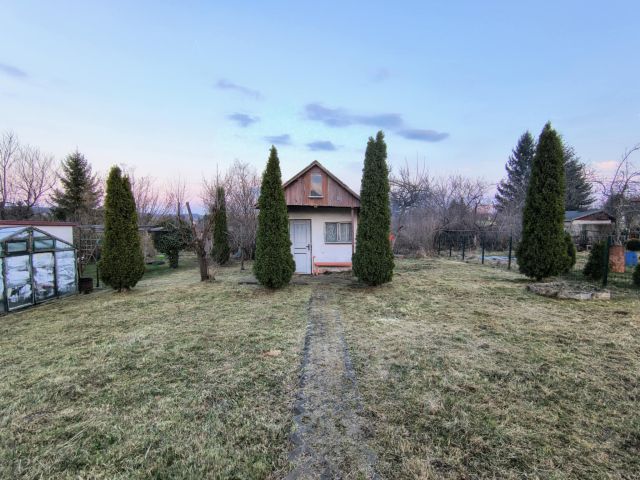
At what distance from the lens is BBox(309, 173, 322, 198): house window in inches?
427

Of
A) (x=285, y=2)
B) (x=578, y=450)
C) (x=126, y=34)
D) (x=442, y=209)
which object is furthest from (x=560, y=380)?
(x=442, y=209)

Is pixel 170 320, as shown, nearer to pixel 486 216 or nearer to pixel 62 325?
pixel 62 325

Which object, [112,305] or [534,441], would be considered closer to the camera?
[534,441]

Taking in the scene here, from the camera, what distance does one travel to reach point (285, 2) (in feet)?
26.0

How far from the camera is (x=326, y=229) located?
11609 millimetres

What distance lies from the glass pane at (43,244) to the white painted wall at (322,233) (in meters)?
7.27

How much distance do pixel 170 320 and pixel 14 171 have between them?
76.4 ft

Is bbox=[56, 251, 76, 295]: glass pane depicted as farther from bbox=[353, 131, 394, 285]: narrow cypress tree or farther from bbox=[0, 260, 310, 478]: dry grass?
A: bbox=[353, 131, 394, 285]: narrow cypress tree

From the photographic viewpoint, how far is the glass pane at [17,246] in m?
6.77

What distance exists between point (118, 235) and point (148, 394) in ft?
22.8

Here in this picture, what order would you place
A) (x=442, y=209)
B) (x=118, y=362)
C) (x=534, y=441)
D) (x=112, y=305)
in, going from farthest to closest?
1. (x=442, y=209)
2. (x=112, y=305)
3. (x=118, y=362)
4. (x=534, y=441)

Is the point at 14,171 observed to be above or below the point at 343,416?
above

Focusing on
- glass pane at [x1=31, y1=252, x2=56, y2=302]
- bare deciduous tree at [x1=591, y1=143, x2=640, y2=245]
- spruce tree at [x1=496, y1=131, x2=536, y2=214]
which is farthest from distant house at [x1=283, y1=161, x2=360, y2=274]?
spruce tree at [x1=496, y1=131, x2=536, y2=214]

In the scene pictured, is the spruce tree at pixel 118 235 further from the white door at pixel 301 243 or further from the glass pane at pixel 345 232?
the glass pane at pixel 345 232
